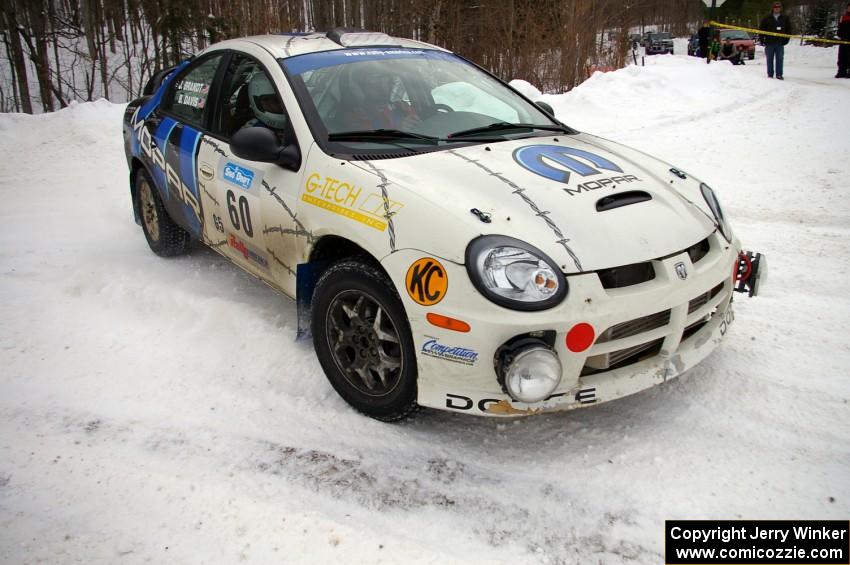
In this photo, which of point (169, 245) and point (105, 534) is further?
point (169, 245)

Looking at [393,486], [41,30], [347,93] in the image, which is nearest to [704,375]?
[393,486]

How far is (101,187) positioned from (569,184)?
6177mm

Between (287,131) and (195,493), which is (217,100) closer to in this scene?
(287,131)

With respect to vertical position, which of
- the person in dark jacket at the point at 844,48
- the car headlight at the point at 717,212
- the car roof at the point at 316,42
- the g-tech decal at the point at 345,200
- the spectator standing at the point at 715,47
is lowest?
the car headlight at the point at 717,212

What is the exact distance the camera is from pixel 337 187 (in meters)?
2.83

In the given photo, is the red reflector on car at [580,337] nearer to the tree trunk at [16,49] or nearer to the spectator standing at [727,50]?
the tree trunk at [16,49]

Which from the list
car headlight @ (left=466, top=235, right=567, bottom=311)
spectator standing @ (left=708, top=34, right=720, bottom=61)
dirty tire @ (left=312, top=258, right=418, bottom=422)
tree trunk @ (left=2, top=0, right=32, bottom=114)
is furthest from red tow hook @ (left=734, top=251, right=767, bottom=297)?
spectator standing @ (left=708, top=34, right=720, bottom=61)

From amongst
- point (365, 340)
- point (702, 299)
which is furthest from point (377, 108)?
point (702, 299)

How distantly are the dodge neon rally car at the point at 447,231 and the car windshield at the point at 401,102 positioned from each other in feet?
0.04

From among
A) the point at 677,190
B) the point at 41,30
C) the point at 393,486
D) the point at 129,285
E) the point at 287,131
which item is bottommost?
the point at 393,486

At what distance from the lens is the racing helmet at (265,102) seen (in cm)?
331

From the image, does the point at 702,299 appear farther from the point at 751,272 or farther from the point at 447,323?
the point at 447,323

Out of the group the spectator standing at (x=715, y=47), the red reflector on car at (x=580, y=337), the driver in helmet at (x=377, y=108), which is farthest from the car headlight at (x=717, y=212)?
the spectator standing at (x=715, y=47)

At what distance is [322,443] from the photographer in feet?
8.98
